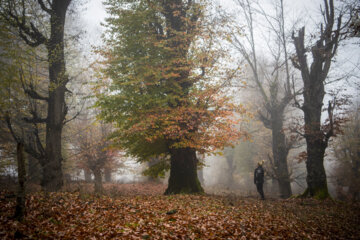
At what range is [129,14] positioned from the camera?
33.5ft

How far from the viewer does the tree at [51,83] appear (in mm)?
8852

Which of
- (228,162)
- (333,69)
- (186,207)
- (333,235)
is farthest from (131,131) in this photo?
(228,162)

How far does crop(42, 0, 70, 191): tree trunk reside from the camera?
9.05m

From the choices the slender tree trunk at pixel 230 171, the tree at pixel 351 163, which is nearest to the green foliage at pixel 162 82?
the tree at pixel 351 163

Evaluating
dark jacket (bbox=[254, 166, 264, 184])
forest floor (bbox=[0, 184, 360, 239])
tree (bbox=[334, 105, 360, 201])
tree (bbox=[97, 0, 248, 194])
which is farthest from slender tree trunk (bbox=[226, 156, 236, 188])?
forest floor (bbox=[0, 184, 360, 239])

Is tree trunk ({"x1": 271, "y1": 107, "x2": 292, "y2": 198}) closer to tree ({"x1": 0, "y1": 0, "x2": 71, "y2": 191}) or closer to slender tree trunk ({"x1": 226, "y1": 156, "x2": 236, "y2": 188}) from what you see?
tree ({"x1": 0, "y1": 0, "x2": 71, "y2": 191})

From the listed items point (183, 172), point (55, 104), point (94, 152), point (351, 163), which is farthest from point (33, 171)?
point (351, 163)

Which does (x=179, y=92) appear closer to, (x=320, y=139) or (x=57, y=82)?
(x=57, y=82)

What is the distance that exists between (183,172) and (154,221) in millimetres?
5244

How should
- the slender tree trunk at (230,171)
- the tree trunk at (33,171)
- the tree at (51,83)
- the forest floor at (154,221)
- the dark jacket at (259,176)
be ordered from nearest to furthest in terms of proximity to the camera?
the forest floor at (154,221), the tree trunk at (33,171), the tree at (51,83), the dark jacket at (259,176), the slender tree trunk at (230,171)

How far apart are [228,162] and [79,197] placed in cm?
2671

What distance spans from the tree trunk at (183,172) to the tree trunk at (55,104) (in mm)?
5097

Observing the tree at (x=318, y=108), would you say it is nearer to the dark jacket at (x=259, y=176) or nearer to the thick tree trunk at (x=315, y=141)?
→ the thick tree trunk at (x=315, y=141)

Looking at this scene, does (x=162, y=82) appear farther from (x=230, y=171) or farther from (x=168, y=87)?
(x=230, y=171)
